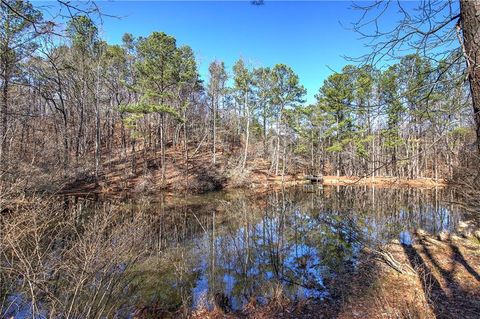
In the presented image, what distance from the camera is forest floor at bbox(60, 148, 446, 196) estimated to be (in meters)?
20.3

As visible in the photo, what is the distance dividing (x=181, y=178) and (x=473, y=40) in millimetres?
23018

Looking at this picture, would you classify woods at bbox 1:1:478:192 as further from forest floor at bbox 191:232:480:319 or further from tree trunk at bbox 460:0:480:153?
tree trunk at bbox 460:0:480:153

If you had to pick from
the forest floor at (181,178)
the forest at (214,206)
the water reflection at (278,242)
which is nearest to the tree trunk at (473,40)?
the forest at (214,206)

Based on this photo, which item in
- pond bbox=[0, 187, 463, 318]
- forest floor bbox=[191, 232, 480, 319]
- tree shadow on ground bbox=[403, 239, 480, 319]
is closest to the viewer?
pond bbox=[0, 187, 463, 318]

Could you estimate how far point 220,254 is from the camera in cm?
798

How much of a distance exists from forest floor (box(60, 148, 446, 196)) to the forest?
185 millimetres

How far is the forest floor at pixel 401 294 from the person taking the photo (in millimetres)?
4848

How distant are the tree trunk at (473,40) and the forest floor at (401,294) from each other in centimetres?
324

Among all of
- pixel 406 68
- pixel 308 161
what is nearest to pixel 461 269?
pixel 406 68

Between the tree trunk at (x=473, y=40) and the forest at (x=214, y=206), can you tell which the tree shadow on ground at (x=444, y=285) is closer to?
the forest at (x=214, y=206)

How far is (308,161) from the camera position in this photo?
4056 cm

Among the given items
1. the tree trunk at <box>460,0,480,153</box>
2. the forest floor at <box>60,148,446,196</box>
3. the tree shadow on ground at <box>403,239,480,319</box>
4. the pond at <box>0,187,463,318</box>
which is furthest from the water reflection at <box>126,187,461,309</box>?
the forest floor at <box>60,148,446,196</box>

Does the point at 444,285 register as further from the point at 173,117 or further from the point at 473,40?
the point at 173,117

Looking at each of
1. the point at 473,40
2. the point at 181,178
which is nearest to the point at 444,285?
the point at 473,40
